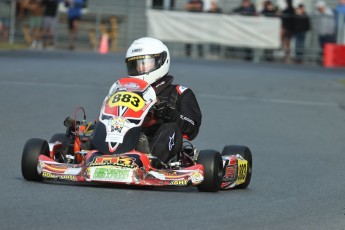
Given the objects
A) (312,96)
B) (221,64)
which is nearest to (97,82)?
(312,96)

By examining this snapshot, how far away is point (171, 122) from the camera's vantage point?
859 centimetres

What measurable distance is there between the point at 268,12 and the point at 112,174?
2074 centimetres

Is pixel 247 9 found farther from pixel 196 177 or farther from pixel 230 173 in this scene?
pixel 196 177

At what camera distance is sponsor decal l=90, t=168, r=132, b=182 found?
755cm

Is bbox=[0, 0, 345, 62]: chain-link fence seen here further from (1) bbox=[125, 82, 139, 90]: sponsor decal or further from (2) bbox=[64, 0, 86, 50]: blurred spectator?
(1) bbox=[125, 82, 139, 90]: sponsor decal

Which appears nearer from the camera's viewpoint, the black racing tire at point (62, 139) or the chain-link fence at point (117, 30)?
the black racing tire at point (62, 139)

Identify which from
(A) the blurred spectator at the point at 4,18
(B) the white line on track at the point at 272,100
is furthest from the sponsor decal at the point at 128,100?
(A) the blurred spectator at the point at 4,18

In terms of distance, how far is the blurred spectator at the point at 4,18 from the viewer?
29.0 meters

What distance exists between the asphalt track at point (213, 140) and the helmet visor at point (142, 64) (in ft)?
3.72

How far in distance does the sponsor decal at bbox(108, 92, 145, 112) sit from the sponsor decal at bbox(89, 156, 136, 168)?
1.78 feet

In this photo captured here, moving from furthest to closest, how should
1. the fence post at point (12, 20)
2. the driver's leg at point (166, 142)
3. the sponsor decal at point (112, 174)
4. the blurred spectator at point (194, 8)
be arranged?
the fence post at point (12, 20), the blurred spectator at point (194, 8), the driver's leg at point (166, 142), the sponsor decal at point (112, 174)

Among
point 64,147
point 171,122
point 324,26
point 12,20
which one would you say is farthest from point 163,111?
point 12,20

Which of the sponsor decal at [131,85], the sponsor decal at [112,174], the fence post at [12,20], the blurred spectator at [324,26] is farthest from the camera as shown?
the fence post at [12,20]

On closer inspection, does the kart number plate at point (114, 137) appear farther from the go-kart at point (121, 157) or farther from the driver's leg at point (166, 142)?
the driver's leg at point (166, 142)
